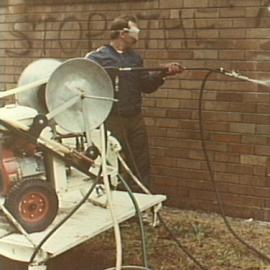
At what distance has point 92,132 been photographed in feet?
13.7

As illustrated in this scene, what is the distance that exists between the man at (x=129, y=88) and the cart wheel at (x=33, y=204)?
1331 millimetres

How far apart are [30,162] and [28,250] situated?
0.64 meters

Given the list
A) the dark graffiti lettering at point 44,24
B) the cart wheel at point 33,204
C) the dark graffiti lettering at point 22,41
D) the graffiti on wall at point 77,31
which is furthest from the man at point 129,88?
the cart wheel at point 33,204

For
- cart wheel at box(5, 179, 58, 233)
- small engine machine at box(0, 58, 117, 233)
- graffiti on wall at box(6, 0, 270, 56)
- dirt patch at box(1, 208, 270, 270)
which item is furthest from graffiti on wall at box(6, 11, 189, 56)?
cart wheel at box(5, 179, 58, 233)

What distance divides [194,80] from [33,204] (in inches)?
93.1

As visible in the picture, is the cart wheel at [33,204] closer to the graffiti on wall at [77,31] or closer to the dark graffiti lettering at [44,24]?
the graffiti on wall at [77,31]

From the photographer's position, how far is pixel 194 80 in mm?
5812

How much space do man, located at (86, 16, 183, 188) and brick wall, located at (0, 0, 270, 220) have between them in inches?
15.2

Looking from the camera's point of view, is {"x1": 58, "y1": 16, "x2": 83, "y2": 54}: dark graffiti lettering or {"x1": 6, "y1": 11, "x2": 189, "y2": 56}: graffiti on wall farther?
{"x1": 58, "y1": 16, "x2": 83, "y2": 54}: dark graffiti lettering

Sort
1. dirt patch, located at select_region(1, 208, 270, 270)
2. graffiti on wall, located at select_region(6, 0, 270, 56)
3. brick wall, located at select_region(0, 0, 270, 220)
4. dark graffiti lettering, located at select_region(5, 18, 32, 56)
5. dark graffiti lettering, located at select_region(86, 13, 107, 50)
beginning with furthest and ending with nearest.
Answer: dark graffiti lettering, located at select_region(5, 18, 32, 56) < dark graffiti lettering, located at select_region(86, 13, 107, 50) < graffiti on wall, located at select_region(6, 0, 270, 56) < brick wall, located at select_region(0, 0, 270, 220) < dirt patch, located at select_region(1, 208, 270, 270)

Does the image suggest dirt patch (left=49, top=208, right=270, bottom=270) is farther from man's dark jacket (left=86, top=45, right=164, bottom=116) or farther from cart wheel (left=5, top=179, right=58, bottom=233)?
man's dark jacket (left=86, top=45, right=164, bottom=116)

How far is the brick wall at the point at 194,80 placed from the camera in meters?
5.55

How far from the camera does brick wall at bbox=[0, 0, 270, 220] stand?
5.55 m

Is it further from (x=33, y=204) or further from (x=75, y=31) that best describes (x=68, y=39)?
(x=33, y=204)
